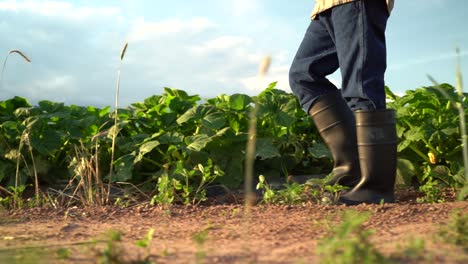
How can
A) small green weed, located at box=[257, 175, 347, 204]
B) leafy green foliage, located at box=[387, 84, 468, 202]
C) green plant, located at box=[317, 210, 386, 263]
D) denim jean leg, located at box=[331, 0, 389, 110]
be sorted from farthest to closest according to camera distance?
leafy green foliage, located at box=[387, 84, 468, 202], small green weed, located at box=[257, 175, 347, 204], denim jean leg, located at box=[331, 0, 389, 110], green plant, located at box=[317, 210, 386, 263]

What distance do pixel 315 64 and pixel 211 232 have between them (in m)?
1.35

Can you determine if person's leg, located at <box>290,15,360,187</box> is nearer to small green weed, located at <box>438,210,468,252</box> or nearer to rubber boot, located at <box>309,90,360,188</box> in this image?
rubber boot, located at <box>309,90,360,188</box>

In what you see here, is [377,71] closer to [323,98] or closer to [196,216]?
[323,98]

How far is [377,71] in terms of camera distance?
2717mm

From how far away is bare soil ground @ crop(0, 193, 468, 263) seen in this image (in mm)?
1574

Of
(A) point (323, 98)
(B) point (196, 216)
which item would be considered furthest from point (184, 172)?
(A) point (323, 98)

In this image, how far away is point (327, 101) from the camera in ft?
10.0

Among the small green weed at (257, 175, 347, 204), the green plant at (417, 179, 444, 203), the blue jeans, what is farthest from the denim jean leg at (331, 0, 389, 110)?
the green plant at (417, 179, 444, 203)

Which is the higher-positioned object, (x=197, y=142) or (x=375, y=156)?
(x=197, y=142)

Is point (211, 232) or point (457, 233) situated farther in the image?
point (211, 232)

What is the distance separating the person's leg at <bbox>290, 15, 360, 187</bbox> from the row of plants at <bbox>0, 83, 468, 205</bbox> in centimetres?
42

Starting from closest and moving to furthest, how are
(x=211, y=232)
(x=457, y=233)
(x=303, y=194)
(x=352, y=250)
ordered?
(x=352, y=250)
(x=457, y=233)
(x=211, y=232)
(x=303, y=194)

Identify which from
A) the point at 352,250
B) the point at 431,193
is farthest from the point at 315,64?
the point at 352,250

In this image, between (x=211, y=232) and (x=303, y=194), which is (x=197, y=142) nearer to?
(x=303, y=194)
